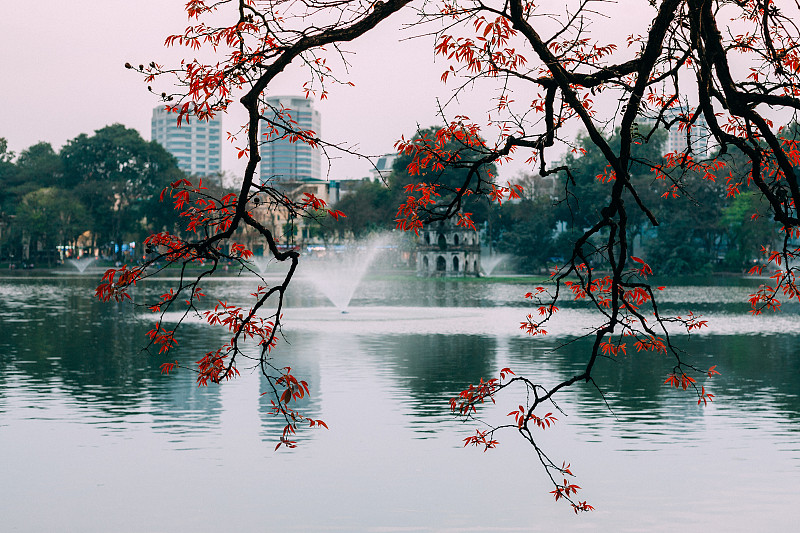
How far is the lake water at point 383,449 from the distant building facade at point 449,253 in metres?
61.5

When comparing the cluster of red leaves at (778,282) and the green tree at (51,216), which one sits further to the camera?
the green tree at (51,216)

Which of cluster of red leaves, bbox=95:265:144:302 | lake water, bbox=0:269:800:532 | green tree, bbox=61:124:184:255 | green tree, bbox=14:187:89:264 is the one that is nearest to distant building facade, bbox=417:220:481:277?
green tree, bbox=61:124:184:255

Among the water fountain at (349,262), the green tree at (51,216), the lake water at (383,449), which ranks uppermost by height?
the green tree at (51,216)

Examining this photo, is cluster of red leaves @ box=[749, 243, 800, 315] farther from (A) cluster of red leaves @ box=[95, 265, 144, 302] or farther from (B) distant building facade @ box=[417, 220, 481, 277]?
(B) distant building facade @ box=[417, 220, 481, 277]

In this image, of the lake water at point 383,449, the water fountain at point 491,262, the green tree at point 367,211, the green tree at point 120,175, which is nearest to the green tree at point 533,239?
the water fountain at point 491,262

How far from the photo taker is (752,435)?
1458 cm

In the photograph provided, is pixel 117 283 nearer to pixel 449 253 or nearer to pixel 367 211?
pixel 449 253

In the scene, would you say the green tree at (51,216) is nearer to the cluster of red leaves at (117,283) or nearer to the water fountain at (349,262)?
the water fountain at (349,262)

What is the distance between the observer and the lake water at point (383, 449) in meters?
10.7

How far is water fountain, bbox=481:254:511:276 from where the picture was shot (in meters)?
99.2

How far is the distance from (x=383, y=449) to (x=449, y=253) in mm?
73890

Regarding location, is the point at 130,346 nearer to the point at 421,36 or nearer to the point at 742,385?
the point at 742,385

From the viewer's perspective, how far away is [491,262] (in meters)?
101

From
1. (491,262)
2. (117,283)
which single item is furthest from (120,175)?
(117,283)
